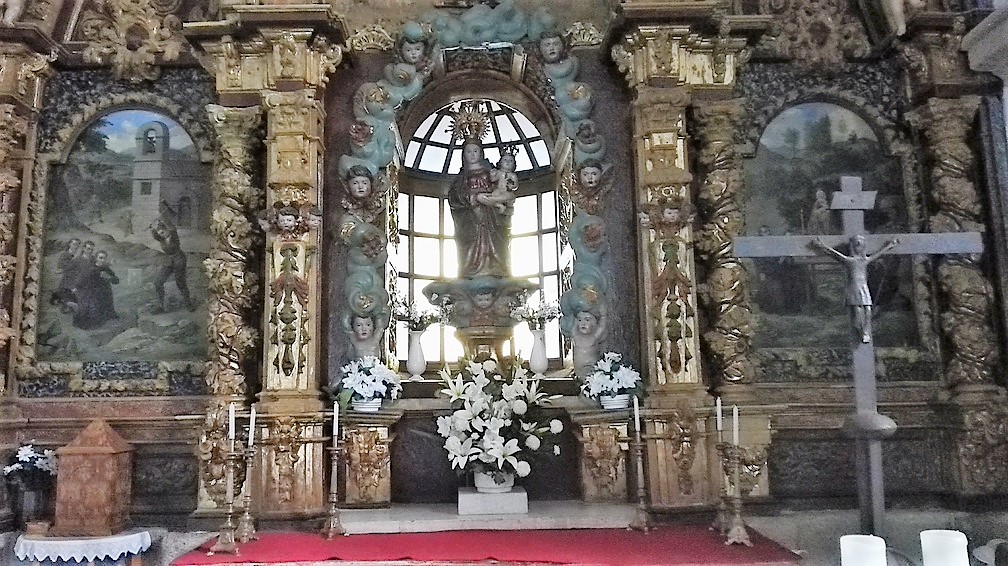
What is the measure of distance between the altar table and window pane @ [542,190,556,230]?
17.1ft

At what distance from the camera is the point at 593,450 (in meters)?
6.55

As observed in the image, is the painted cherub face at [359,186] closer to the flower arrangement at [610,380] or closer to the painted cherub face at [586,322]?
the painted cherub face at [586,322]

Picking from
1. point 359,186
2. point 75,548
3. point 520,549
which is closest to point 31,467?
point 75,548

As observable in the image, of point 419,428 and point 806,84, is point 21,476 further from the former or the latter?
point 806,84

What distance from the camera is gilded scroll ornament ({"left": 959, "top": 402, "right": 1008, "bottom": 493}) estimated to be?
639 centimetres

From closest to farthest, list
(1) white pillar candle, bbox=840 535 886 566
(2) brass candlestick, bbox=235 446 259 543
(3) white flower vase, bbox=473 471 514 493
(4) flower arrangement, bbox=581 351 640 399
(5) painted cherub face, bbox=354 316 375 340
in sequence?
(1) white pillar candle, bbox=840 535 886 566 → (2) brass candlestick, bbox=235 446 259 543 → (3) white flower vase, bbox=473 471 514 493 → (4) flower arrangement, bbox=581 351 640 399 → (5) painted cherub face, bbox=354 316 375 340

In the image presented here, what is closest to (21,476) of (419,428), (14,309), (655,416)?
(14,309)

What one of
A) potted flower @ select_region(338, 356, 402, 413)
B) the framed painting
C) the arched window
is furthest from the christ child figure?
the framed painting

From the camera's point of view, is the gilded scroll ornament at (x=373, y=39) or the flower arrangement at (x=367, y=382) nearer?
the flower arrangement at (x=367, y=382)

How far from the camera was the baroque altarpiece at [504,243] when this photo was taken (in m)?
6.48

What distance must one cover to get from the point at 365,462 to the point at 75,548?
209cm

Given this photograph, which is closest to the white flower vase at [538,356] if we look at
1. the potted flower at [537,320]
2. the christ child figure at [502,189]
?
the potted flower at [537,320]

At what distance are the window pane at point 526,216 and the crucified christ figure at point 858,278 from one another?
438 centimetres

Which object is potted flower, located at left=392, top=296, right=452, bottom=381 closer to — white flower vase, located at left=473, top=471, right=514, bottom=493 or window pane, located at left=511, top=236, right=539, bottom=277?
white flower vase, located at left=473, top=471, right=514, bottom=493
